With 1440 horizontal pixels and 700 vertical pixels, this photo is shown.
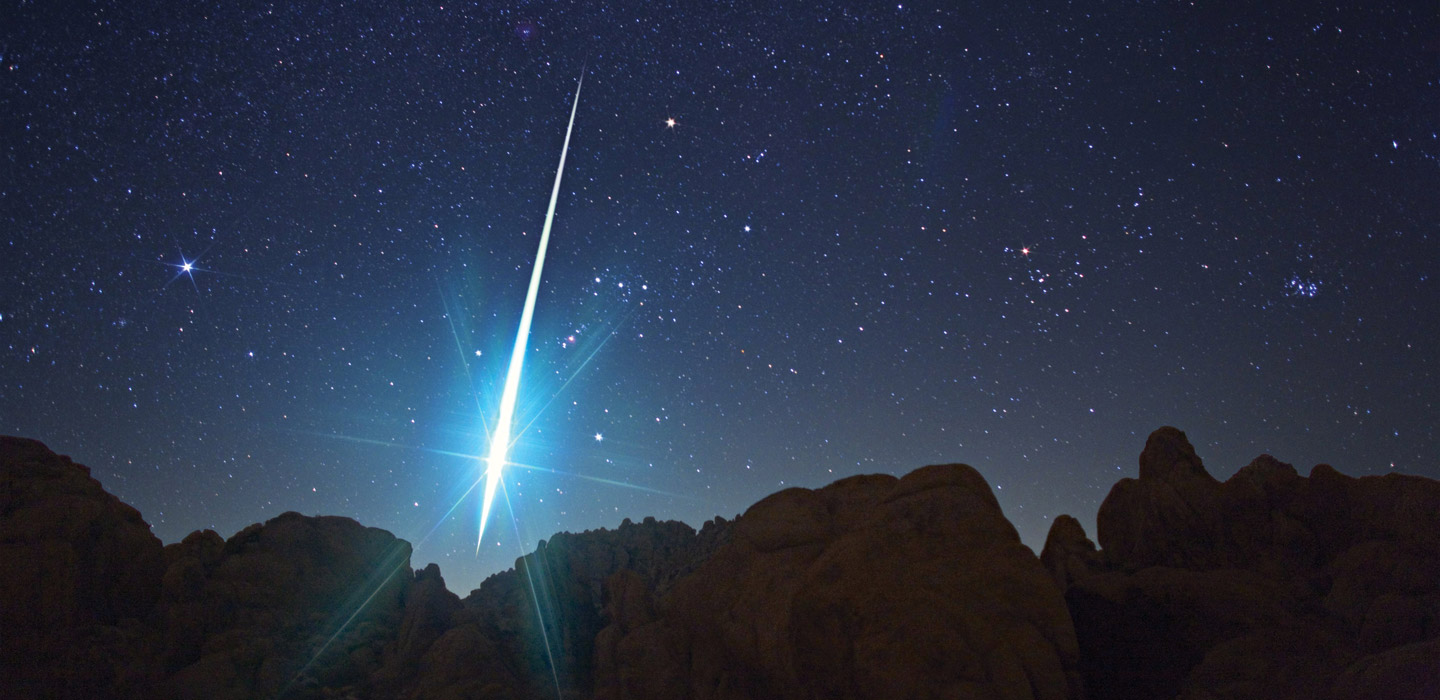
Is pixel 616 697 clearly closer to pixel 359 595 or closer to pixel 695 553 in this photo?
pixel 359 595

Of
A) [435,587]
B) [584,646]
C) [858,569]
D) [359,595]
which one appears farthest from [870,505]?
[359,595]

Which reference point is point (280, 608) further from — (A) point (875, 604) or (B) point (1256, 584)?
(B) point (1256, 584)

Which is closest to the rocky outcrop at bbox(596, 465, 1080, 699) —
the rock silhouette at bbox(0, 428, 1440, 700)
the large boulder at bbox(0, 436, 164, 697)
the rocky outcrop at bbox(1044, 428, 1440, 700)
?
the rock silhouette at bbox(0, 428, 1440, 700)

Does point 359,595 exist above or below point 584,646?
above

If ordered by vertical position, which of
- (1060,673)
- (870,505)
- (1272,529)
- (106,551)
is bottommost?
(1060,673)

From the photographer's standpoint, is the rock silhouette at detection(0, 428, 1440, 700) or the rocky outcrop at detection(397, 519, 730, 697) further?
the rocky outcrop at detection(397, 519, 730, 697)

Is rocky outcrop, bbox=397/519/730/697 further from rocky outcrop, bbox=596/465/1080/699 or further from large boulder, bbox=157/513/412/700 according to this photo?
rocky outcrop, bbox=596/465/1080/699

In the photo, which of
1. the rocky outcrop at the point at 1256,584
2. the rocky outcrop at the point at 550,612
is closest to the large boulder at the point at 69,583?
the rocky outcrop at the point at 550,612

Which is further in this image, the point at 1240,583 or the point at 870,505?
the point at 870,505

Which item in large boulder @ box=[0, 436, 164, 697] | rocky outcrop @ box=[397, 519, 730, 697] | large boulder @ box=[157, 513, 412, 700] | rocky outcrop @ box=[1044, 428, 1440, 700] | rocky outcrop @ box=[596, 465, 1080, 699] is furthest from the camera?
rocky outcrop @ box=[397, 519, 730, 697]
